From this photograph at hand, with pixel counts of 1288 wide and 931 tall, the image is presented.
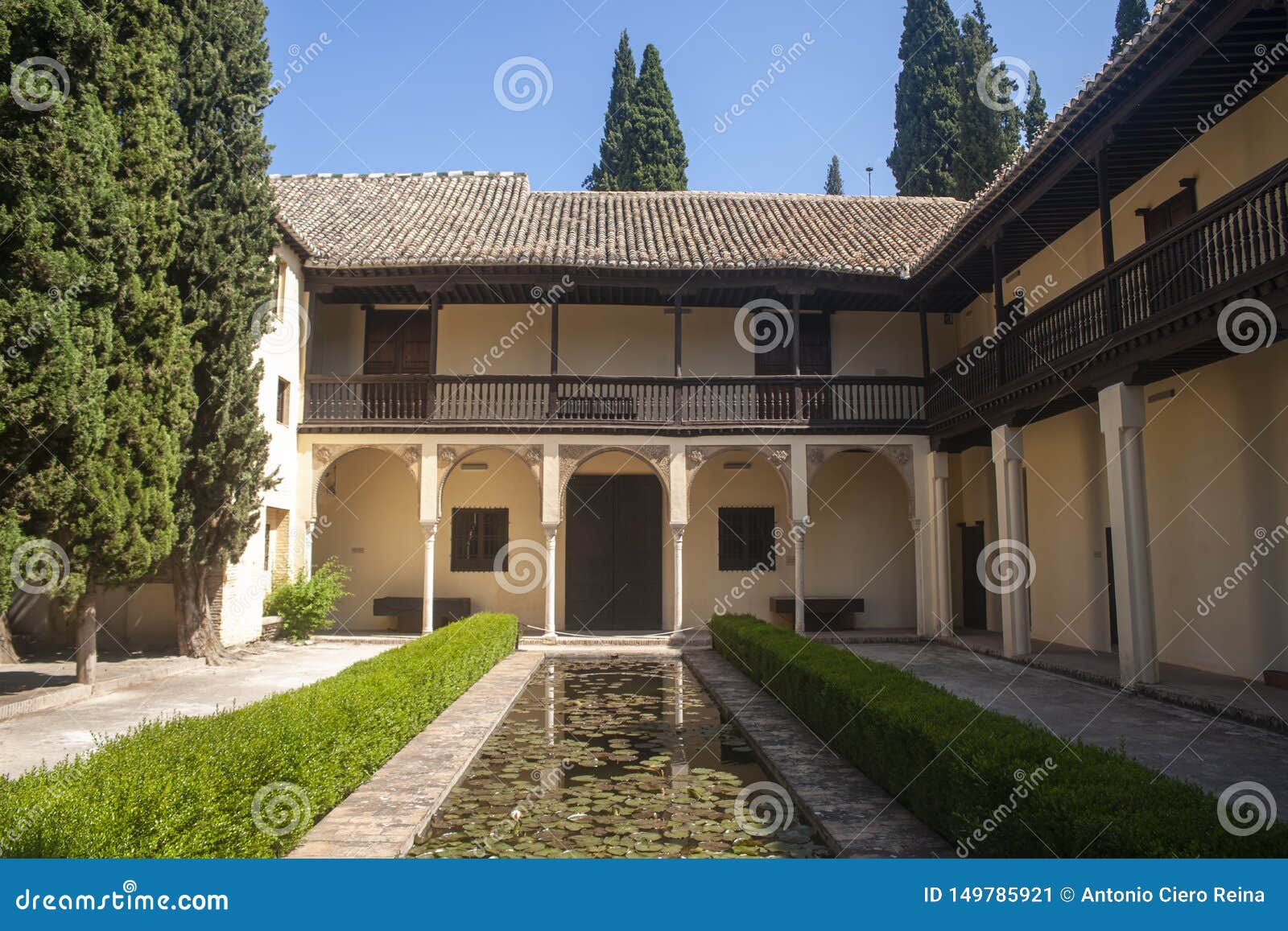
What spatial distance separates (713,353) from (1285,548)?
438 inches

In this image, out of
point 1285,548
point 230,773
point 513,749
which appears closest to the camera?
point 230,773

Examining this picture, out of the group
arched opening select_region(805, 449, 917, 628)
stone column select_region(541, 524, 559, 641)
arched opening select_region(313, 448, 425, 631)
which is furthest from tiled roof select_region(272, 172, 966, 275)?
stone column select_region(541, 524, 559, 641)

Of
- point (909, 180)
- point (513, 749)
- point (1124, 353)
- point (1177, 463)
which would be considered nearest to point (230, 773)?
point (513, 749)

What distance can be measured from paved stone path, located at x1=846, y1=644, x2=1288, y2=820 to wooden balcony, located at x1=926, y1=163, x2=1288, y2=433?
357 centimetres

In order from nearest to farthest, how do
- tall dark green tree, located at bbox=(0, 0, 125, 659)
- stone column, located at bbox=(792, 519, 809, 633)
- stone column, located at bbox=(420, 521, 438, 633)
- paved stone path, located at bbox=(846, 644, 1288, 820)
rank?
paved stone path, located at bbox=(846, 644, 1288, 820)
tall dark green tree, located at bbox=(0, 0, 125, 659)
stone column, located at bbox=(792, 519, 809, 633)
stone column, located at bbox=(420, 521, 438, 633)

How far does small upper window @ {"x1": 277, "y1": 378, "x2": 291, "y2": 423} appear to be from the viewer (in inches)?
619

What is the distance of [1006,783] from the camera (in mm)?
4434

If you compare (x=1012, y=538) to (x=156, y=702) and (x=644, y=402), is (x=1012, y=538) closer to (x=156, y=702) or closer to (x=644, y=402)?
(x=644, y=402)

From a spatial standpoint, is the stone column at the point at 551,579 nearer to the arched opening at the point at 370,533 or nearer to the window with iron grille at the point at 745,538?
the arched opening at the point at 370,533

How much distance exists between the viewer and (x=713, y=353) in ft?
61.2

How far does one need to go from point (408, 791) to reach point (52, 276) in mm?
5882

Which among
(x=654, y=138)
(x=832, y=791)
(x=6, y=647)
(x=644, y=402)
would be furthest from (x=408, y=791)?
(x=654, y=138)

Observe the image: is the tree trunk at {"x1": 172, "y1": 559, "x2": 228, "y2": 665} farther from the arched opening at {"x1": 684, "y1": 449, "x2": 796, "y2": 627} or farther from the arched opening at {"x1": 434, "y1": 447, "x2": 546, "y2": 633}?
the arched opening at {"x1": 684, "y1": 449, "x2": 796, "y2": 627}

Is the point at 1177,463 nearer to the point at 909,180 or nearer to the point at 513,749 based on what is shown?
the point at 513,749
